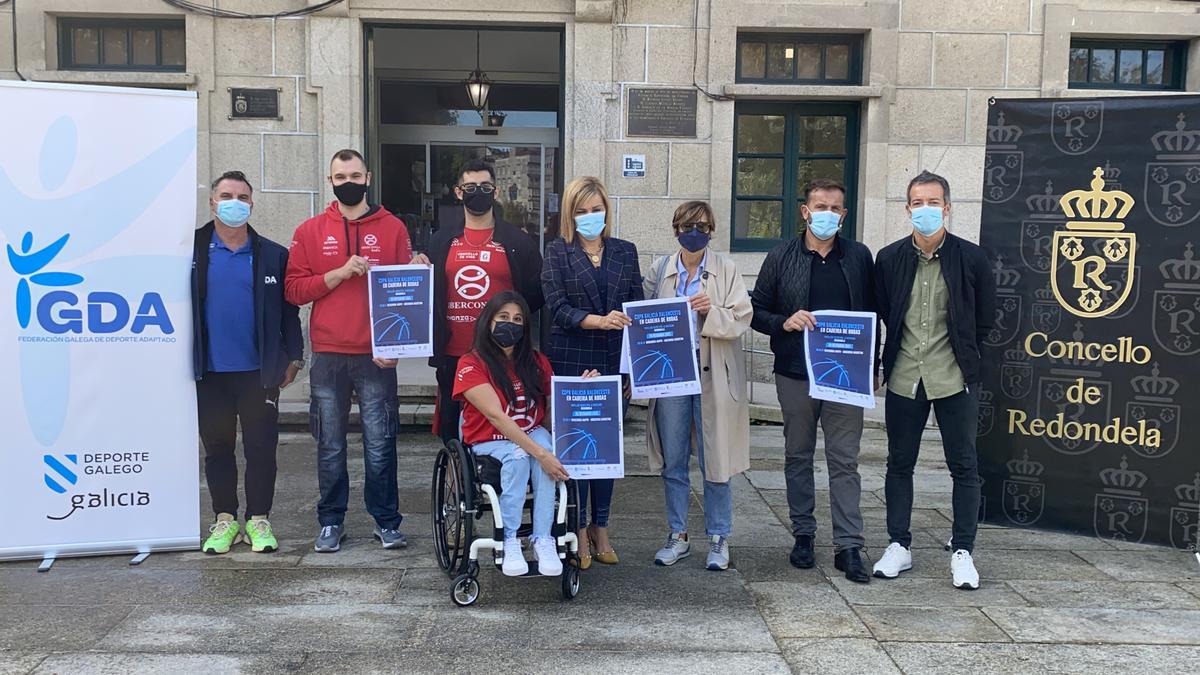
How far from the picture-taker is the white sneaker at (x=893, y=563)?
4.86 metres

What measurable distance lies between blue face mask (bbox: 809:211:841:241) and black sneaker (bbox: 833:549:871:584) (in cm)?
162

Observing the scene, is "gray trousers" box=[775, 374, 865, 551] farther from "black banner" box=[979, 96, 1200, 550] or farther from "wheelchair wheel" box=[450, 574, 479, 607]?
"wheelchair wheel" box=[450, 574, 479, 607]

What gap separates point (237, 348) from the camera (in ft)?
16.5

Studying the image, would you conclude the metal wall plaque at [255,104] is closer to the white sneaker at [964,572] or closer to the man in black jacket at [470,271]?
the man in black jacket at [470,271]

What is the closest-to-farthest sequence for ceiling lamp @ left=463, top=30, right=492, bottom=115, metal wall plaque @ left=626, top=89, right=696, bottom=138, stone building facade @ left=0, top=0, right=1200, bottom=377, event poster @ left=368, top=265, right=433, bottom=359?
1. event poster @ left=368, top=265, right=433, bottom=359
2. stone building facade @ left=0, top=0, right=1200, bottom=377
3. metal wall plaque @ left=626, top=89, right=696, bottom=138
4. ceiling lamp @ left=463, top=30, right=492, bottom=115

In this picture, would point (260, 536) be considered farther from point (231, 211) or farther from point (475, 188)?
point (475, 188)

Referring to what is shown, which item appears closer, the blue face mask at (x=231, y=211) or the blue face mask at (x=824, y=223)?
the blue face mask at (x=824, y=223)

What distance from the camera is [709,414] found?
486 centimetres

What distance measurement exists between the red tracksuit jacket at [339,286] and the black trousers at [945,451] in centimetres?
281

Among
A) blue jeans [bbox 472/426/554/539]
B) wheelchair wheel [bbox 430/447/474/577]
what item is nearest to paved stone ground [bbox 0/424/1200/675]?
wheelchair wheel [bbox 430/447/474/577]

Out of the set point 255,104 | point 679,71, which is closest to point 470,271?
point 679,71

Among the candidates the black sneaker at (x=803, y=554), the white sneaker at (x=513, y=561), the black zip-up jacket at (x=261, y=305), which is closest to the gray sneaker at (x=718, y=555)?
the black sneaker at (x=803, y=554)

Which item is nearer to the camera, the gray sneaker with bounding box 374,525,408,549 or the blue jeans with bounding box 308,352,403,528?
the blue jeans with bounding box 308,352,403,528

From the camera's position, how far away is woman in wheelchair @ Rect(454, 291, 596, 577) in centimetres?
435
